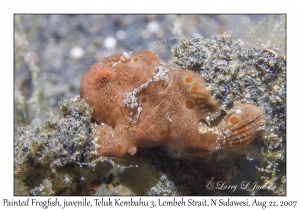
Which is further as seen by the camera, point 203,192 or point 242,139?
point 203,192

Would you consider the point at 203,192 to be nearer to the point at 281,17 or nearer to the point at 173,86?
the point at 173,86

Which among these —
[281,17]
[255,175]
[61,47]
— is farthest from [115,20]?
[255,175]

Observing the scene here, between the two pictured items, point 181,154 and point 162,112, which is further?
point 181,154

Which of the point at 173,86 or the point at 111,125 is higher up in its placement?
the point at 173,86

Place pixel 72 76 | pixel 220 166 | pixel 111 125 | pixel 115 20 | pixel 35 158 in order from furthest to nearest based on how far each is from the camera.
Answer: pixel 115 20 < pixel 72 76 < pixel 220 166 < pixel 111 125 < pixel 35 158

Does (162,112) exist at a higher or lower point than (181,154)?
higher

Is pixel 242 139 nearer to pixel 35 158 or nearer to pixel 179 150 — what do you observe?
pixel 179 150

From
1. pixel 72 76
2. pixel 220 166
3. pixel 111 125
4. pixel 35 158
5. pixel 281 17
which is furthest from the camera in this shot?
pixel 72 76

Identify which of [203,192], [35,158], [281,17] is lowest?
[203,192]
